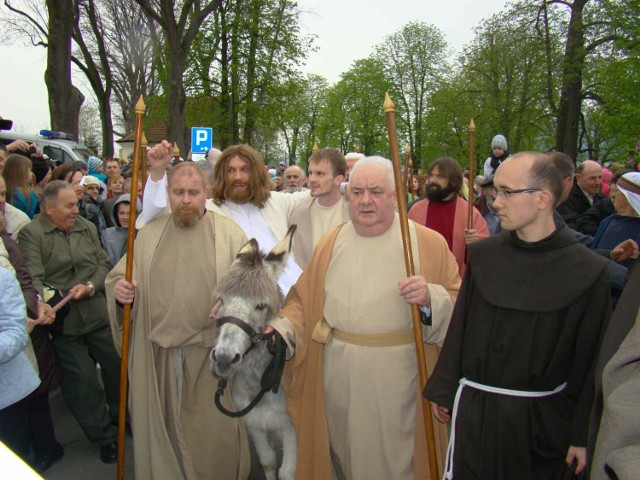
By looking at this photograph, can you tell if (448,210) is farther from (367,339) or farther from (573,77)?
(573,77)

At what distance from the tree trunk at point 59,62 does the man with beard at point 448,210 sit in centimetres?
1281

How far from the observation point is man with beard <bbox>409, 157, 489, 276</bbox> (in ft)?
17.9

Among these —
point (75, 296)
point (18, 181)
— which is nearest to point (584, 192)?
point (75, 296)

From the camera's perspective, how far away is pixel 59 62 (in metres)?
14.9

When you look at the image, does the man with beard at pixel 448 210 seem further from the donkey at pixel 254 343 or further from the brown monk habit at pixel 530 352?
the brown monk habit at pixel 530 352

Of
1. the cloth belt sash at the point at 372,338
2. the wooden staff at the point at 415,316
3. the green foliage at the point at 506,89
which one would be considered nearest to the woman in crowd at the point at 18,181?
the cloth belt sash at the point at 372,338

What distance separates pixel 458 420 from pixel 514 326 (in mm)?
529

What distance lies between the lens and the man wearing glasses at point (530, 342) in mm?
2391

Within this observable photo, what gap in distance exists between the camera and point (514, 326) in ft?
8.05

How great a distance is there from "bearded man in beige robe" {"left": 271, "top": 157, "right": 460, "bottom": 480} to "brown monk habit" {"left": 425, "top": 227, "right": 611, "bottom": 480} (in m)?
0.48

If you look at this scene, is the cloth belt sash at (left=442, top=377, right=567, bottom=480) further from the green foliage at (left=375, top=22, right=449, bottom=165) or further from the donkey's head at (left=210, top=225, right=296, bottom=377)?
the green foliage at (left=375, top=22, right=449, bottom=165)

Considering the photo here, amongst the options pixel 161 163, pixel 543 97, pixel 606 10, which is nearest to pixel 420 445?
pixel 161 163

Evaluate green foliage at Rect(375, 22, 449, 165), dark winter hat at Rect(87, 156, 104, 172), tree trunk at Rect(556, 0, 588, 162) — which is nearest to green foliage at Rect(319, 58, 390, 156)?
green foliage at Rect(375, 22, 449, 165)

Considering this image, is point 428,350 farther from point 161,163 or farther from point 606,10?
point 606,10
